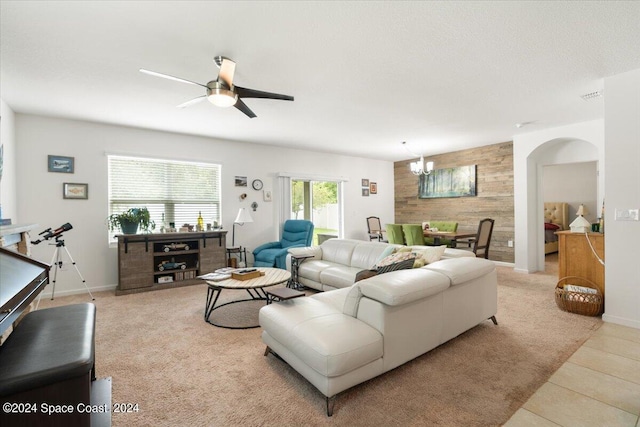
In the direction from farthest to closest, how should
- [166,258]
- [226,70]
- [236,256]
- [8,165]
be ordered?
[236,256]
[166,258]
[8,165]
[226,70]

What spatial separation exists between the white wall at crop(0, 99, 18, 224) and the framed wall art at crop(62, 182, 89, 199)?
53cm

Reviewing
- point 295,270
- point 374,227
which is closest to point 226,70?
point 295,270

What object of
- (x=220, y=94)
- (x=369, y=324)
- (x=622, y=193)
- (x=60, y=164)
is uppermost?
(x=220, y=94)

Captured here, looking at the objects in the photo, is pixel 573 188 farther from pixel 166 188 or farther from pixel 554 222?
pixel 166 188

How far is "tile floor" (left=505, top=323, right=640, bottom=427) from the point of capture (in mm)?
1756

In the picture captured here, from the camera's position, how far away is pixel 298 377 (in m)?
2.20

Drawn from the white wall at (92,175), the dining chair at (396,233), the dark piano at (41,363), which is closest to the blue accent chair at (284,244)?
the white wall at (92,175)

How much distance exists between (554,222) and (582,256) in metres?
5.61

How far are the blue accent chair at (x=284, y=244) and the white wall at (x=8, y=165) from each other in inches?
133

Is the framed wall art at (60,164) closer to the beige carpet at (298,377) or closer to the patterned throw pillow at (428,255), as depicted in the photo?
the beige carpet at (298,377)

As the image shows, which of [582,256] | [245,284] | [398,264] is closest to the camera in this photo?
[398,264]

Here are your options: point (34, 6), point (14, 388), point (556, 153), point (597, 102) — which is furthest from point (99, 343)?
point (556, 153)

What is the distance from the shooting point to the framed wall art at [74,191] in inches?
176

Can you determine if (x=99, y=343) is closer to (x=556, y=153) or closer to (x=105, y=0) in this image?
(x=105, y=0)
